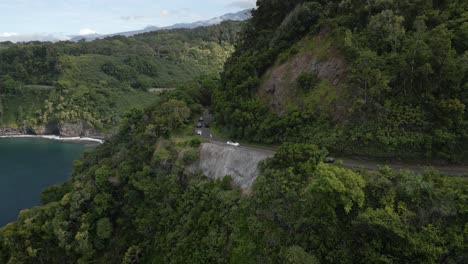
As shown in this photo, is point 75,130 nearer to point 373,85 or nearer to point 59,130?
point 59,130

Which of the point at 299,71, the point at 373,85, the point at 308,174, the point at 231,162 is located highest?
the point at 299,71

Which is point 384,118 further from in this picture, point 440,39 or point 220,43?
point 220,43

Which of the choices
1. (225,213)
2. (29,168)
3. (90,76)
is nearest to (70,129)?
(90,76)

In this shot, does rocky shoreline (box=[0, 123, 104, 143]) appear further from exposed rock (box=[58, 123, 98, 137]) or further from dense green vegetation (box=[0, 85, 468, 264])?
dense green vegetation (box=[0, 85, 468, 264])

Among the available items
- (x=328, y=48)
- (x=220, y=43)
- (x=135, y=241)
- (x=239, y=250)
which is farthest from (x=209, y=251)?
(x=220, y=43)

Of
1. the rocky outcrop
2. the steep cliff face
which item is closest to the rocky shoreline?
the rocky outcrop
